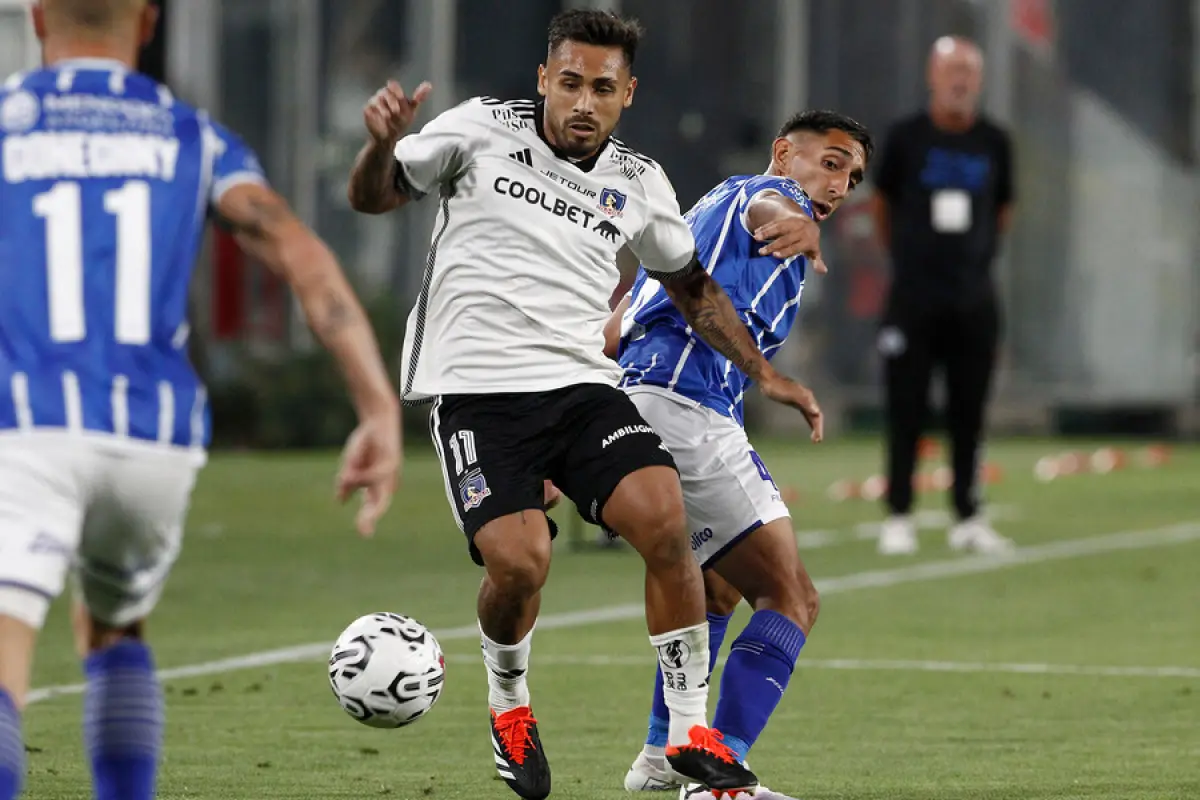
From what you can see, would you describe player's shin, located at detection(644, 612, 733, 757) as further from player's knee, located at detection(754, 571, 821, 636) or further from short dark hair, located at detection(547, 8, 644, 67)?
short dark hair, located at detection(547, 8, 644, 67)

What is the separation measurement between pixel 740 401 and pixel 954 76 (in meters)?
7.21

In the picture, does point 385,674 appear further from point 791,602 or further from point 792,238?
point 792,238

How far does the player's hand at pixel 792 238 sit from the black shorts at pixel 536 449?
60 centimetres

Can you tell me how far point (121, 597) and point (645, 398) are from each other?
2.37 m

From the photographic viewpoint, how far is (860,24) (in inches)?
1161

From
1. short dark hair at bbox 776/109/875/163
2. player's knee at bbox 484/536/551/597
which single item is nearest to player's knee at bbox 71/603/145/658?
A: player's knee at bbox 484/536/551/597

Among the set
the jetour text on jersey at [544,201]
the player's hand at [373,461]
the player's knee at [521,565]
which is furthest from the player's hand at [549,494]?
the player's hand at [373,461]

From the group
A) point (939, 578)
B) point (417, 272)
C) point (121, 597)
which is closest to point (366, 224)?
point (417, 272)

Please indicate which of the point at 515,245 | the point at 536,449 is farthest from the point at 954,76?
the point at 536,449

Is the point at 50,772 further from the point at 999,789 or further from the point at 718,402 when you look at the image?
the point at 999,789

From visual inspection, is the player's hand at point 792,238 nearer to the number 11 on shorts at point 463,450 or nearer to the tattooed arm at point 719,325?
the tattooed arm at point 719,325

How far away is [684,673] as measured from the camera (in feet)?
19.7

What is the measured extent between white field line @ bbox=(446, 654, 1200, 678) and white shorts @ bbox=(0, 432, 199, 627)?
4.62 m

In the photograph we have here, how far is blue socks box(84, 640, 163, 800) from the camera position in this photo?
183 inches
